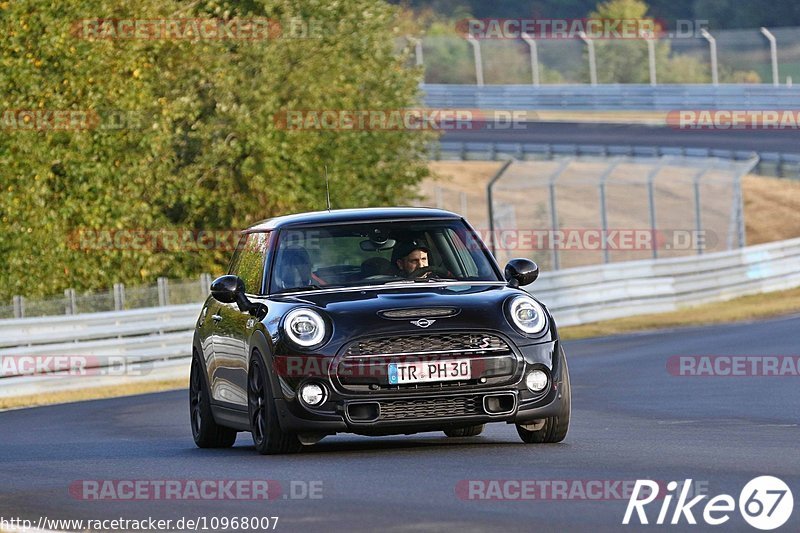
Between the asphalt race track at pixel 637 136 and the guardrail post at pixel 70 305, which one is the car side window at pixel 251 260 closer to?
the guardrail post at pixel 70 305

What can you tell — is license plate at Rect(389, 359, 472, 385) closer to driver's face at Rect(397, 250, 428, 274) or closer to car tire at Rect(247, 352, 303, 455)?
car tire at Rect(247, 352, 303, 455)

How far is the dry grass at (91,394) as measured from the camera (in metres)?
21.7

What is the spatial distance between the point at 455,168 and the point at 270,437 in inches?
1792

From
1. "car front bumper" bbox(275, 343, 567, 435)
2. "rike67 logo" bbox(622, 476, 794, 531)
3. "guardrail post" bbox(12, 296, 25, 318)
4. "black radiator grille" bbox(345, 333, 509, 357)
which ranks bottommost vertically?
"guardrail post" bbox(12, 296, 25, 318)

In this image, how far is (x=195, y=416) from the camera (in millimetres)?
13305

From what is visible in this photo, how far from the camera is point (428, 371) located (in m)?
10.6

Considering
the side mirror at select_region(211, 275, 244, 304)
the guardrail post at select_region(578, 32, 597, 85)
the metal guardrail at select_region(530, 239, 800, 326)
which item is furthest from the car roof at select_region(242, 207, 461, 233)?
the guardrail post at select_region(578, 32, 597, 85)

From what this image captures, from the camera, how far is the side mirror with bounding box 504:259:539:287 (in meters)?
11.7

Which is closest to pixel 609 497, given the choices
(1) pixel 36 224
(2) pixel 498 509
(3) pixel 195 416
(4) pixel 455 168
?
(2) pixel 498 509

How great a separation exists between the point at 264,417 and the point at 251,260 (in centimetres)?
167

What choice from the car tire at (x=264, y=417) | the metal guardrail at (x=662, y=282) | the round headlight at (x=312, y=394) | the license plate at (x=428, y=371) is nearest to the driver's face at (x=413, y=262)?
the car tire at (x=264, y=417)

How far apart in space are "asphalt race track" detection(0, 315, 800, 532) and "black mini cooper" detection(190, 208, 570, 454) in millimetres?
241

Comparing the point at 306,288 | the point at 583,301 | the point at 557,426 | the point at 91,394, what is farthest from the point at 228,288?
the point at 583,301

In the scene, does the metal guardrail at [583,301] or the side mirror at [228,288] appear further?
the metal guardrail at [583,301]
